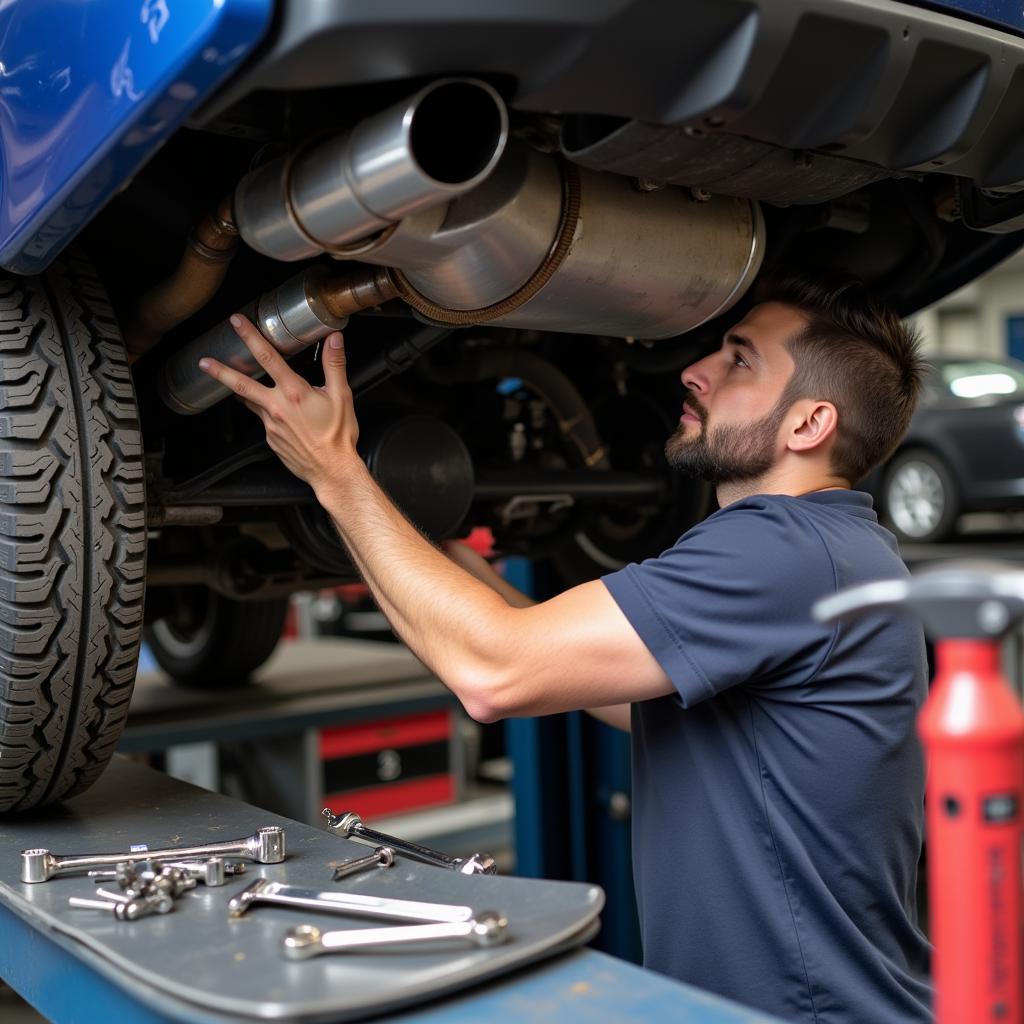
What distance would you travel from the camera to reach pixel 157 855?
115cm

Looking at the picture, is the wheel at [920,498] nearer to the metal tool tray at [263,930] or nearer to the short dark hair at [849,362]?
the short dark hair at [849,362]

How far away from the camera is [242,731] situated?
2.81 metres

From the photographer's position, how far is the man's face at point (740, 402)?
1.39 metres

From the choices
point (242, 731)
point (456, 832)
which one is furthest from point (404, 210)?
point (456, 832)

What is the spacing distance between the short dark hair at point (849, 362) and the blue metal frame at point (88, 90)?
76cm

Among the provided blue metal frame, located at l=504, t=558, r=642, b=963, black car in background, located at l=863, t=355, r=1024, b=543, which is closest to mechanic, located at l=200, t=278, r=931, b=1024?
blue metal frame, located at l=504, t=558, r=642, b=963

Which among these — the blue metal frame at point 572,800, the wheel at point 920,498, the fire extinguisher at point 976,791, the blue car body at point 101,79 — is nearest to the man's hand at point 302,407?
the blue car body at point 101,79

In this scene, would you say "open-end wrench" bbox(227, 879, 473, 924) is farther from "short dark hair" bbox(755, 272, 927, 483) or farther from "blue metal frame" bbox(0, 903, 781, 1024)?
"short dark hair" bbox(755, 272, 927, 483)

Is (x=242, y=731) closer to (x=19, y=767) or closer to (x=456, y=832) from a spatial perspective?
(x=456, y=832)

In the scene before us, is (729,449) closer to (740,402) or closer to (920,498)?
(740,402)

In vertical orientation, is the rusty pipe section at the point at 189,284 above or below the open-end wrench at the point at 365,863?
above

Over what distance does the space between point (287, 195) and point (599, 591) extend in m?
0.47

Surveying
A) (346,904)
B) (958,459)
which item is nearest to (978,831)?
(346,904)

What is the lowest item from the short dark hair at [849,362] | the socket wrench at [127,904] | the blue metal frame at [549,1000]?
the blue metal frame at [549,1000]
